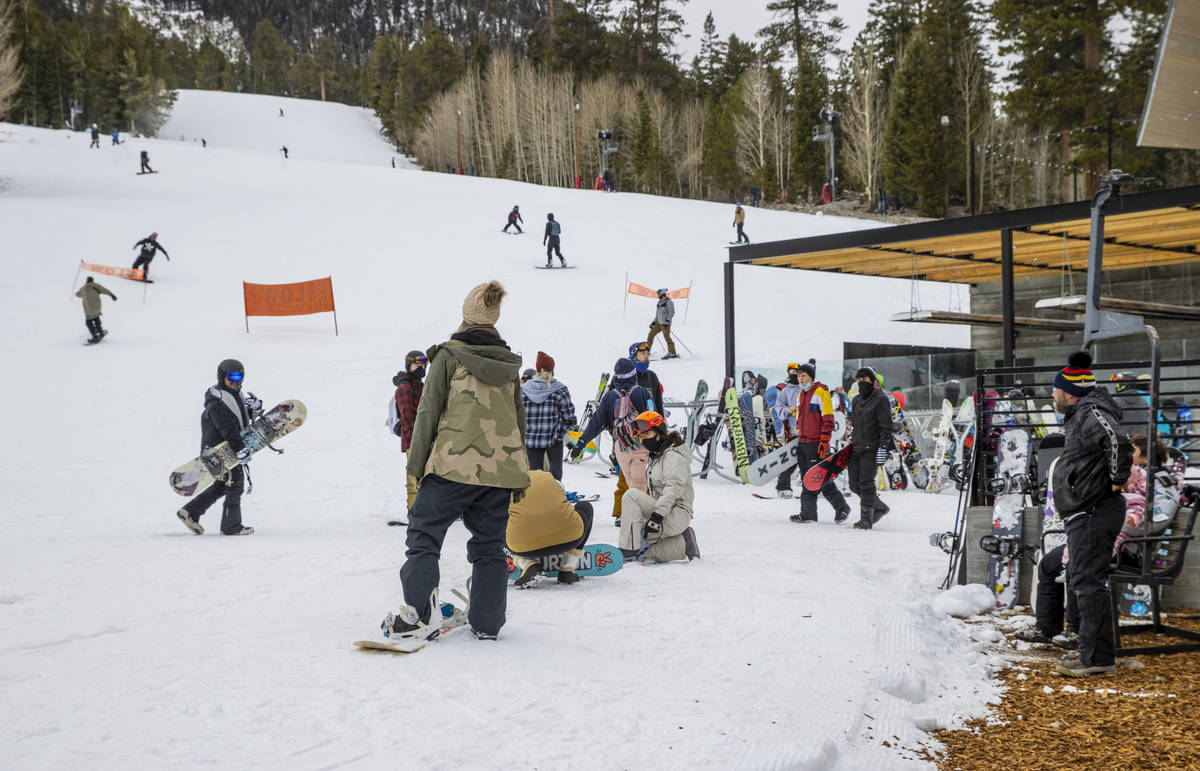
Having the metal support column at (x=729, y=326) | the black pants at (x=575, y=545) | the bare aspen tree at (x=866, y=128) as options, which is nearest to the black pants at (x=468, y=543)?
the black pants at (x=575, y=545)

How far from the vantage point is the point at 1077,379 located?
4.38 metres

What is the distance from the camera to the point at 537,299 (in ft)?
76.7

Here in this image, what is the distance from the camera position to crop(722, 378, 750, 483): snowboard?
461 inches

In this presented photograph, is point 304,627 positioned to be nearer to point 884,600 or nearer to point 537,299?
point 884,600

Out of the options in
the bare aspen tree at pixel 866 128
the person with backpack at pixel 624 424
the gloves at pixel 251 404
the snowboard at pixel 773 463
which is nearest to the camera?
the person with backpack at pixel 624 424

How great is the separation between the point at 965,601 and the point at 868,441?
10.7ft

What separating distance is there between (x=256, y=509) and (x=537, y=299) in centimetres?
1437

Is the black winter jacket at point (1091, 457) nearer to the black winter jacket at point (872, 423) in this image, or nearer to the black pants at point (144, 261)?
the black winter jacket at point (872, 423)

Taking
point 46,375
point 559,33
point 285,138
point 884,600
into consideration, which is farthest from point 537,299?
point 285,138

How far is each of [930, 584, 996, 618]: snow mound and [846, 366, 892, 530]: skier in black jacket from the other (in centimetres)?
290

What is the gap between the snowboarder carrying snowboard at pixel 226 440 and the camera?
786 cm

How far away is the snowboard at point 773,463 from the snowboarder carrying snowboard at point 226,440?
576cm

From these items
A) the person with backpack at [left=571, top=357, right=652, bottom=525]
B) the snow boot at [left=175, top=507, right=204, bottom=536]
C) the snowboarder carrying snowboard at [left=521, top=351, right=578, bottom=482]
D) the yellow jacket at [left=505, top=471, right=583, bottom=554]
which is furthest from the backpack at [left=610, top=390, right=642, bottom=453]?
the snow boot at [left=175, top=507, right=204, bottom=536]

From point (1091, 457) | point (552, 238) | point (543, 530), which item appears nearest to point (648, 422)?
point (543, 530)
